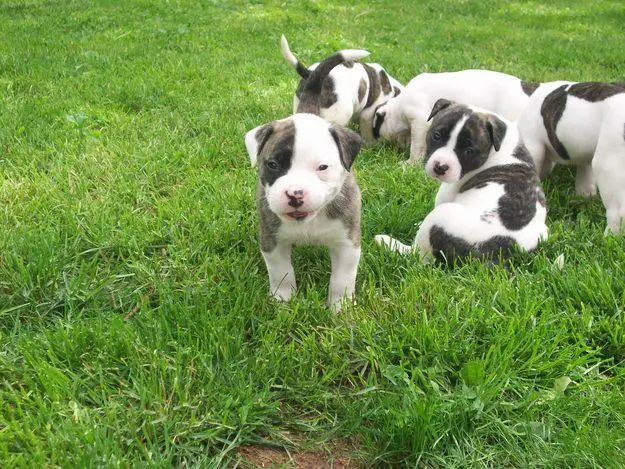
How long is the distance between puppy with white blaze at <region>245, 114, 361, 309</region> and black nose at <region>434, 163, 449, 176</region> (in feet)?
2.59

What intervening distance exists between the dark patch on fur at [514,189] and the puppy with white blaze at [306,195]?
0.93 metres

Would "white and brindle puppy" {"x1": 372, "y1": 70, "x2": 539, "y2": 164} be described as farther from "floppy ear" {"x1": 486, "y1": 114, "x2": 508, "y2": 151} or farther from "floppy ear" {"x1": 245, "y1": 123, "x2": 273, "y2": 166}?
"floppy ear" {"x1": 245, "y1": 123, "x2": 273, "y2": 166}

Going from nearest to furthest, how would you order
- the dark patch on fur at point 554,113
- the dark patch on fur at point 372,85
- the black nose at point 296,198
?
the black nose at point 296,198 → the dark patch on fur at point 554,113 → the dark patch on fur at point 372,85

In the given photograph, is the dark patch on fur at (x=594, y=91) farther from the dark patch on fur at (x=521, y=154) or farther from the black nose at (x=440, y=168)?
the black nose at (x=440, y=168)

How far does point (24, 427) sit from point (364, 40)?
28.8 ft

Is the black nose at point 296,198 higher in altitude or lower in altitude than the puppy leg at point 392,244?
higher

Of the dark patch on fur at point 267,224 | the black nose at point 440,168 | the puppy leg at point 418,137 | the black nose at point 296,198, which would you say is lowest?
the puppy leg at point 418,137

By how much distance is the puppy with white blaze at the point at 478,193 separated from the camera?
333cm

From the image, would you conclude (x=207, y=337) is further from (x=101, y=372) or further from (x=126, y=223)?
(x=126, y=223)

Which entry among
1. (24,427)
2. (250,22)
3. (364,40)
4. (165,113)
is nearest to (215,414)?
(24,427)

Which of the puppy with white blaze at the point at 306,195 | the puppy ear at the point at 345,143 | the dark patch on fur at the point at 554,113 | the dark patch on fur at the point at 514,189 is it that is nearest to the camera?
the puppy with white blaze at the point at 306,195

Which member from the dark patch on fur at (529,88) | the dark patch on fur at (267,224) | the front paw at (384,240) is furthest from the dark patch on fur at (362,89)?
the dark patch on fur at (267,224)

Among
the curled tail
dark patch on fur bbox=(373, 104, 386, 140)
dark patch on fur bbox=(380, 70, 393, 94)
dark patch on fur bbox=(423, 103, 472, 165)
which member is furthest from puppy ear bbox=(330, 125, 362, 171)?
dark patch on fur bbox=(380, 70, 393, 94)

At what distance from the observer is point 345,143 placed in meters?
2.86
